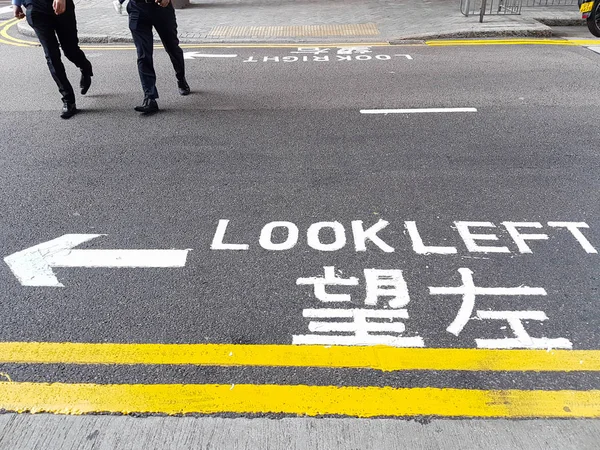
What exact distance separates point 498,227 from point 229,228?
6.66 feet

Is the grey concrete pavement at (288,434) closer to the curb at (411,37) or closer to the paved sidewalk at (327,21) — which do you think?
the curb at (411,37)

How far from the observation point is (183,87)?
6887mm

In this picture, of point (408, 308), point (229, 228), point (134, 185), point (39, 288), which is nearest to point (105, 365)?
point (39, 288)

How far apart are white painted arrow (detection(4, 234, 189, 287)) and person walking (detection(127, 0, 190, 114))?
3.07m

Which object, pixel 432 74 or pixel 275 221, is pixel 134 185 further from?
pixel 432 74

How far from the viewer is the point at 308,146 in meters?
5.31

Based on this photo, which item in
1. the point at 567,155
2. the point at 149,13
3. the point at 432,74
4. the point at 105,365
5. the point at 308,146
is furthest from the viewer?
the point at 432,74

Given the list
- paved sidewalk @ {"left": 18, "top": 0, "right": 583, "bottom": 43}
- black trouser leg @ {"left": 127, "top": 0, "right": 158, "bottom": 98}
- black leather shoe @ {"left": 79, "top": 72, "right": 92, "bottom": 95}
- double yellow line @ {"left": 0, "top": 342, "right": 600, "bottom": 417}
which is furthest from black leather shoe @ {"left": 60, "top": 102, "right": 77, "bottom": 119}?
paved sidewalk @ {"left": 18, "top": 0, "right": 583, "bottom": 43}

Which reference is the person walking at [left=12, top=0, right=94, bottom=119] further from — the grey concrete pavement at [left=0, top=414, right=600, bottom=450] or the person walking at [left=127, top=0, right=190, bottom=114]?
the grey concrete pavement at [left=0, top=414, right=600, bottom=450]

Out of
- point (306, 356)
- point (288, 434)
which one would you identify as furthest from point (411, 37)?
point (288, 434)

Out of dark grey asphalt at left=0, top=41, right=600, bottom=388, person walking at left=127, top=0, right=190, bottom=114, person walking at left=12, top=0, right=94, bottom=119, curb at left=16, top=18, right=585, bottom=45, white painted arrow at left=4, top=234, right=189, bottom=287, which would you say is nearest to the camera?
dark grey asphalt at left=0, top=41, right=600, bottom=388

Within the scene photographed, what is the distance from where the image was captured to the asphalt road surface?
8.00ft

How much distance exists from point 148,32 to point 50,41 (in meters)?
1.13

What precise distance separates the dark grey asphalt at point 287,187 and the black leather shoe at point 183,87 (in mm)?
158
